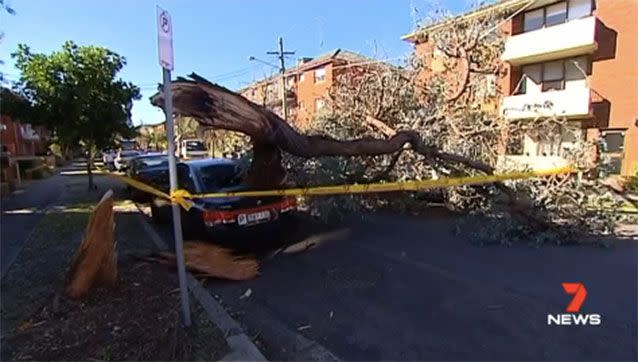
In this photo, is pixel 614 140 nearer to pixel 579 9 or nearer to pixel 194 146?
pixel 579 9

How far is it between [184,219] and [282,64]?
25520 millimetres

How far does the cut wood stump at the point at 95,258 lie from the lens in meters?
4.44

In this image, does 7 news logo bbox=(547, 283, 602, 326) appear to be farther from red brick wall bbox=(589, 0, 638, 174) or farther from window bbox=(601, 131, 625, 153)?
window bbox=(601, 131, 625, 153)

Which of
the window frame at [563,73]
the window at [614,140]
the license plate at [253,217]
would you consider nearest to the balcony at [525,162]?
the license plate at [253,217]

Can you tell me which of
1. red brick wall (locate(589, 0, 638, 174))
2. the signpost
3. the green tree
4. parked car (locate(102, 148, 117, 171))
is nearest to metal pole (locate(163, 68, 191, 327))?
the signpost

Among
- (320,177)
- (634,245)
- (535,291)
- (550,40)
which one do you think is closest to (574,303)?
(535,291)

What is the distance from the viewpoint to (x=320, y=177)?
27.5 ft

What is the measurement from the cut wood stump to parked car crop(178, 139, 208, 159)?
29876 millimetres

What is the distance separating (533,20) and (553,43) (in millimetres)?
2631

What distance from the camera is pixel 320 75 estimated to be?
35750 mm

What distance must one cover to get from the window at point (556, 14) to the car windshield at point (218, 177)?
59.2ft

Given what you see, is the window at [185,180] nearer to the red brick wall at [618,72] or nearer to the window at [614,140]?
the red brick wall at [618,72]

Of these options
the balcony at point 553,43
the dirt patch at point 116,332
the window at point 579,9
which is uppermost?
the window at point 579,9

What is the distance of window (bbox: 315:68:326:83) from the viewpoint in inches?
1380
